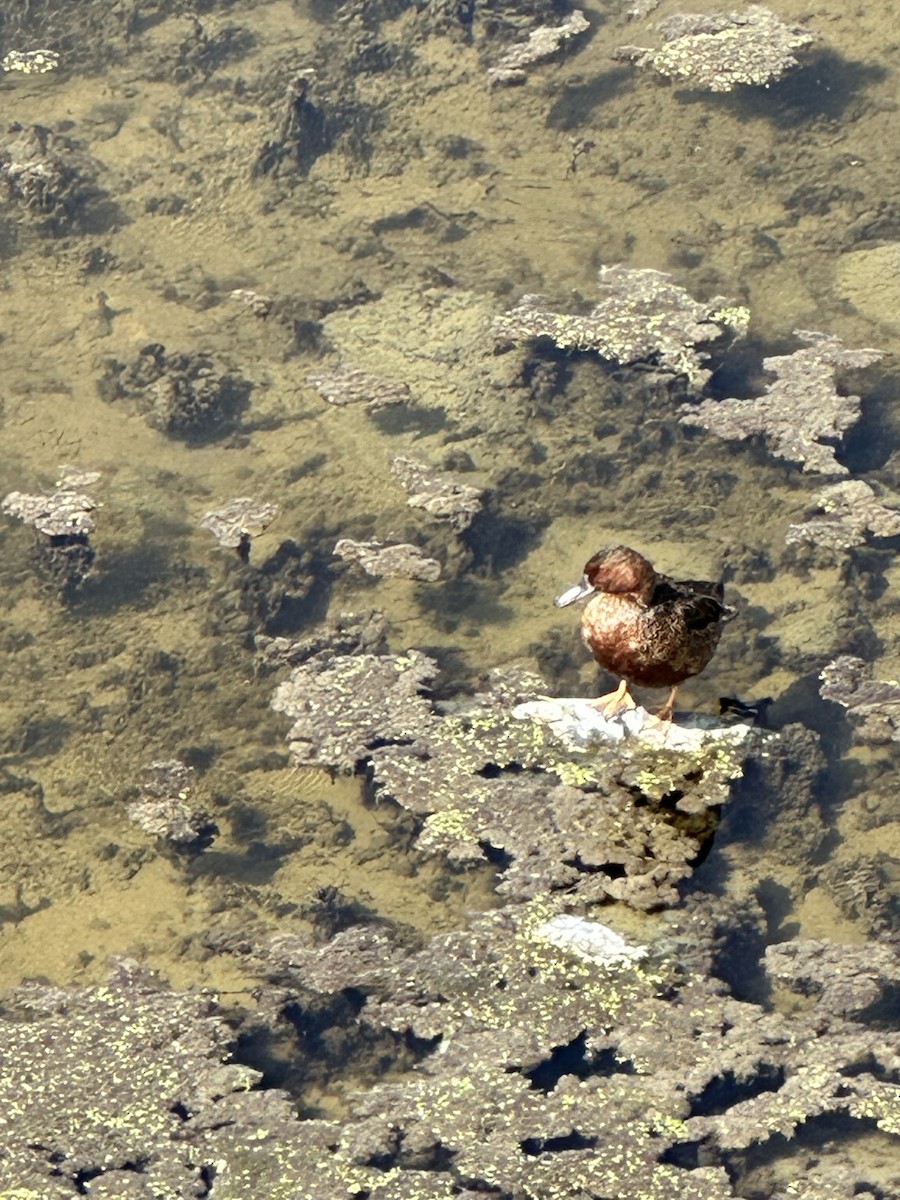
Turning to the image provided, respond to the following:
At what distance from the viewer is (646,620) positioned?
5.75 metres

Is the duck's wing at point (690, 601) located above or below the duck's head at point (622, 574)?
below

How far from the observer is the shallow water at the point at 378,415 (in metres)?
6.12

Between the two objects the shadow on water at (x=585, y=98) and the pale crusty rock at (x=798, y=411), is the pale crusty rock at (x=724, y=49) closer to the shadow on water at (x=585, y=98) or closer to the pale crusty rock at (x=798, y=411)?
the shadow on water at (x=585, y=98)

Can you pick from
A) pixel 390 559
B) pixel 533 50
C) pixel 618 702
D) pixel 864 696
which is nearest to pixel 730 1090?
pixel 618 702

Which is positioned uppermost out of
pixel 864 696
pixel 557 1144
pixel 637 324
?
pixel 637 324

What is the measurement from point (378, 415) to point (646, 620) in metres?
2.85

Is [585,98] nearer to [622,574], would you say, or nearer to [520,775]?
[622,574]

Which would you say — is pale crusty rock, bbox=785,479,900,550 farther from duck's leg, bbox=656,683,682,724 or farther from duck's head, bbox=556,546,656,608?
duck's head, bbox=556,546,656,608

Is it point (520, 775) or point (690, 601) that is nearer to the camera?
point (690, 601)

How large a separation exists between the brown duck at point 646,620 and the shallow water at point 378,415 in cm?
68

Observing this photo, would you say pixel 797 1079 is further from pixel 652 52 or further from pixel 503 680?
pixel 652 52

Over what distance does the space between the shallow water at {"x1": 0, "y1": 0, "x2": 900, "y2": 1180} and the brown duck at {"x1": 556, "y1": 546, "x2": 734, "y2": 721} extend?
68 cm

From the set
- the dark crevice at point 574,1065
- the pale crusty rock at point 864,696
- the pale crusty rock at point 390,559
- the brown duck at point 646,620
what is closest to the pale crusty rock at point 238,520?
the pale crusty rock at point 390,559

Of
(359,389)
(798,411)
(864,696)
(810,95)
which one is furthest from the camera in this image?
(810,95)
